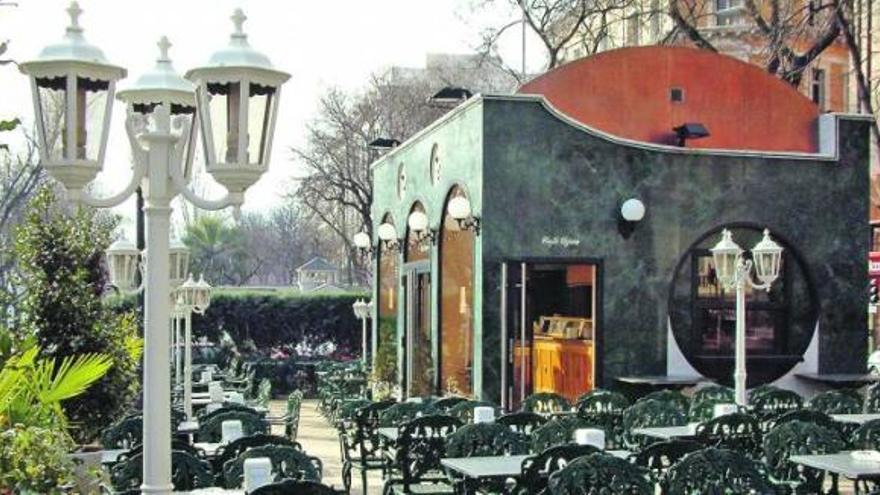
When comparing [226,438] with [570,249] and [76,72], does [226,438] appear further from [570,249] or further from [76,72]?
[570,249]

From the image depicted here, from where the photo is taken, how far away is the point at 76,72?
16.5 feet

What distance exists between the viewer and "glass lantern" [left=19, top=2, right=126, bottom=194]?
505 cm

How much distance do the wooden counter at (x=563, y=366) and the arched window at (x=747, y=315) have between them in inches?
51.6

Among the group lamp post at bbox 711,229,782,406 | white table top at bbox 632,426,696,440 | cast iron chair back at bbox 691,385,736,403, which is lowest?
white table top at bbox 632,426,696,440

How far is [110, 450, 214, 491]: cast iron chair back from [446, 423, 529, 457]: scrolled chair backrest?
2036 mm

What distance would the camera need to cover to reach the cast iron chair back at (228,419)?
995 centimetres

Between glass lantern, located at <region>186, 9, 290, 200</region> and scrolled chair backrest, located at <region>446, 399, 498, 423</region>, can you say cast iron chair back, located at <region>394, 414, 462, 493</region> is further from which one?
glass lantern, located at <region>186, 9, 290, 200</region>

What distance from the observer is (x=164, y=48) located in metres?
5.87

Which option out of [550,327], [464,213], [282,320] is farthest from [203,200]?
[282,320]

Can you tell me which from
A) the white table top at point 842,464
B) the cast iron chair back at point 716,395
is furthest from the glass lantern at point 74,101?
the cast iron chair back at point 716,395

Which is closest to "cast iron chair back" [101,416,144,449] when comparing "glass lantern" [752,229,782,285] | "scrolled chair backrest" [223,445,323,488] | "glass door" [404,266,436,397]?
"scrolled chair backrest" [223,445,323,488]

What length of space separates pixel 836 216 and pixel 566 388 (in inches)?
181

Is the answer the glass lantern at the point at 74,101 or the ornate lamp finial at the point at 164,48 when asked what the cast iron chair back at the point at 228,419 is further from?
the glass lantern at the point at 74,101

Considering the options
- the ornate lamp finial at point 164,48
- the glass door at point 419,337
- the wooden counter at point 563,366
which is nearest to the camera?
the ornate lamp finial at point 164,48
